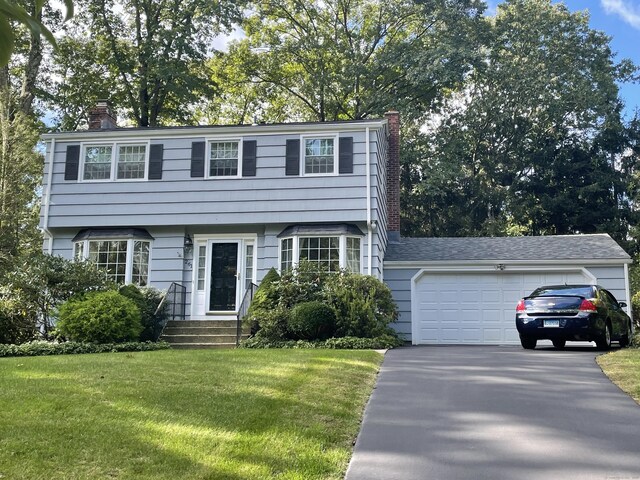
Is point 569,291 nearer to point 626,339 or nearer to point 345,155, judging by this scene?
point 626,339

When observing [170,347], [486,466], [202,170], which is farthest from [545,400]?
[202,170]

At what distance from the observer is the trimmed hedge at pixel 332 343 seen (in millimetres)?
13188

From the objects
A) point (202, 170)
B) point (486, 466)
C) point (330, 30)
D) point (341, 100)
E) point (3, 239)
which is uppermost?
point (330, 30)

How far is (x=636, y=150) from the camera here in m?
31.1

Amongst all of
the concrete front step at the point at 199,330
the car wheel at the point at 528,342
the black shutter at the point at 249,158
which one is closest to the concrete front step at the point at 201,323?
the concrete front step at the point at 199,330

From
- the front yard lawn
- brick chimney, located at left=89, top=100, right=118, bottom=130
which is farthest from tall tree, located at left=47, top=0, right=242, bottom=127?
the front yard lawn

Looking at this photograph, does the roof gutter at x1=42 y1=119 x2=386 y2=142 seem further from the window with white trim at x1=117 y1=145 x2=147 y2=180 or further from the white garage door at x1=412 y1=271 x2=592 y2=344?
the white garage door at x1=412 y1=271 x2=592 y2=344

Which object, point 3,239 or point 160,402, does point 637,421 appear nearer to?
point 160,402

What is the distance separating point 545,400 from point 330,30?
26375 millimetres

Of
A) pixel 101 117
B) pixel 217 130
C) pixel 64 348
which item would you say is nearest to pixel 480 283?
pixel 217 130

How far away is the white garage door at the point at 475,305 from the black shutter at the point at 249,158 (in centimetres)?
579

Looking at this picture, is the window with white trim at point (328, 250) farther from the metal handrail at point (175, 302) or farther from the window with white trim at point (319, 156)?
the metal handrail at point (175, 302)

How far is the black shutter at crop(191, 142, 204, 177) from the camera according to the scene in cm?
1706

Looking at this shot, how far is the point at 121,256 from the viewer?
17.0 meters
